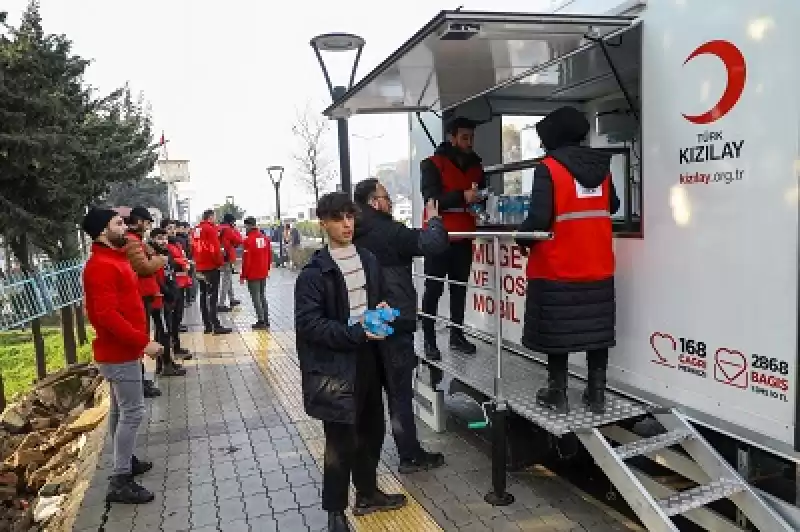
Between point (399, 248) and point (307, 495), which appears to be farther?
point (307, 495)

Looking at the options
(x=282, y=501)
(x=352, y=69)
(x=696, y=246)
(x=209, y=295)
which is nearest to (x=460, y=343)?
(x=282, y=501)

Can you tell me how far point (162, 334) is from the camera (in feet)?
24.0

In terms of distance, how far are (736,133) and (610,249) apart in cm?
86

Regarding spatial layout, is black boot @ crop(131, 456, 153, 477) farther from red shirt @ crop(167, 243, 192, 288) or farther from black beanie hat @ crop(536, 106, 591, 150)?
red shirt @ crop(167, 243, 192, 288)

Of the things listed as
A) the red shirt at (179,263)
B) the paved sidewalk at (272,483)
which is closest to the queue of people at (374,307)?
the paved sidewalk at (272,483)

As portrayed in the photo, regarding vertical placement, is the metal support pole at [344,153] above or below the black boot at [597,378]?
above

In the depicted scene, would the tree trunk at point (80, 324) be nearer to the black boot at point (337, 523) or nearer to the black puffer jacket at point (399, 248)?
the black puffer jacket at point (399, 248)

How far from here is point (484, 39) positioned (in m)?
3.76

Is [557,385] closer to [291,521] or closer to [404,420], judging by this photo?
[404,420]

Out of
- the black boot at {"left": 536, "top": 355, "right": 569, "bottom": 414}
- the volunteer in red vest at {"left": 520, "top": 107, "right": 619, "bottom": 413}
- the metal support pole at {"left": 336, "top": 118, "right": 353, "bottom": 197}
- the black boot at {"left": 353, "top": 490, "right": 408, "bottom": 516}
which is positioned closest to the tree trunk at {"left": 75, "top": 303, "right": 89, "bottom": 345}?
the metal support pole at {"left": 336, "top": 118, "right": 353, "bottom": 197}

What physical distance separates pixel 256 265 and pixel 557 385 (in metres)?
7.30

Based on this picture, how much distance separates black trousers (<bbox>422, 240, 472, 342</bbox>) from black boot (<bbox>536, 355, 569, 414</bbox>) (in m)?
1.53

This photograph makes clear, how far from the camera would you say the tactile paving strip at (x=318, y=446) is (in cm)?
361

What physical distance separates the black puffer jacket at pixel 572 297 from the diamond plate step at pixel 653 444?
54 cm
